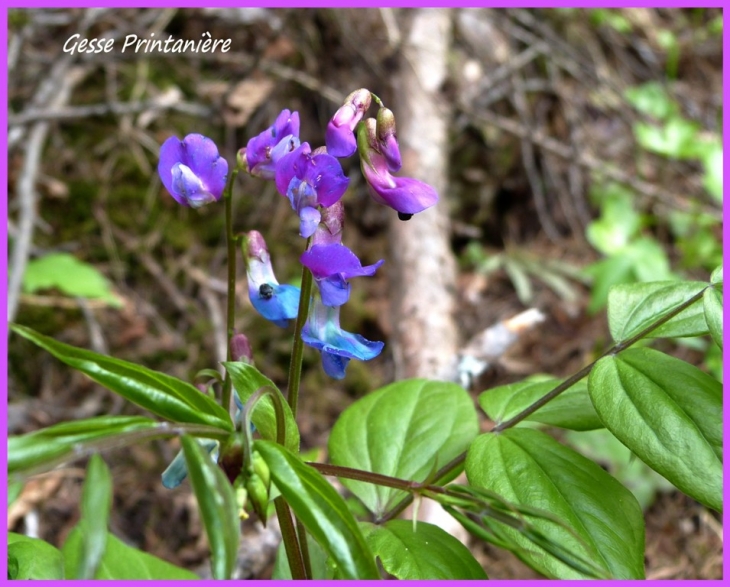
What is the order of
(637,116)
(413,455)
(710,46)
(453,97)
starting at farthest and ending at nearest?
→ (710,46)
(637,116)
(453,97)
(413,455)

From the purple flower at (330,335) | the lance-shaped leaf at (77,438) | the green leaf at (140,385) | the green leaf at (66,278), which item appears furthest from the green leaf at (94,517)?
the green leaf at (66,278)

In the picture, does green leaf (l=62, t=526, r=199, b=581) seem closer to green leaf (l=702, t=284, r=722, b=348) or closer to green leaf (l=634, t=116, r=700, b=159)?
green leaf (l=702, t=284, r=722, b=348)

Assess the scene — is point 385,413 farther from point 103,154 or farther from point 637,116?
point 637,116

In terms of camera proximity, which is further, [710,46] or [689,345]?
[710,46]

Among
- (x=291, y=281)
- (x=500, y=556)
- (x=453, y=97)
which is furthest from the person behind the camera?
(x=453, y=97)

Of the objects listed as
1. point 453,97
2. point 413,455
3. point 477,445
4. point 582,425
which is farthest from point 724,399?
point 453,97

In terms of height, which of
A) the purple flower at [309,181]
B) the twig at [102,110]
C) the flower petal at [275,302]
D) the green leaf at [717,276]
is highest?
the twig at [102,110]

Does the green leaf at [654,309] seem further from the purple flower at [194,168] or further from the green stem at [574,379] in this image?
the purple flower at [194,168]
